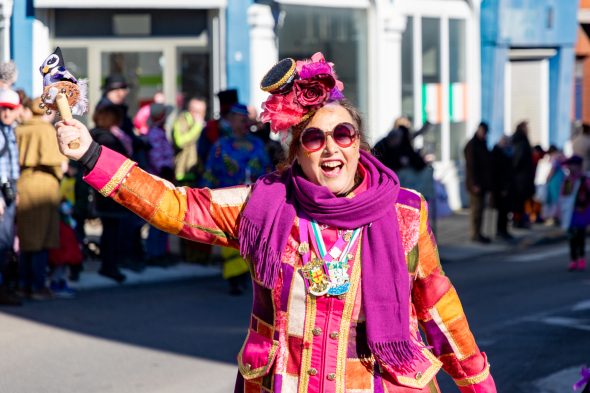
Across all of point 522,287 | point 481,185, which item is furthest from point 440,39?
point 522,287

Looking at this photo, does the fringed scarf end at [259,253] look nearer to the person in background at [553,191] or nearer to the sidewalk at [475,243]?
the sidewalk at [475,243]

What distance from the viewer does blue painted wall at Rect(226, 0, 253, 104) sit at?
781 inches

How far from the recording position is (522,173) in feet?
A: 67.9

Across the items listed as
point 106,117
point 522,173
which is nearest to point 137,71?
point 522,173

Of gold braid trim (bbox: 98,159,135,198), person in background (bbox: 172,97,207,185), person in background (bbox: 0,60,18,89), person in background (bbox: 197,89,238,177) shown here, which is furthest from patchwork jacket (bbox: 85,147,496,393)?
person in background (bbox: 172,97,207,185)

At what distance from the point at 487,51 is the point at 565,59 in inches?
103

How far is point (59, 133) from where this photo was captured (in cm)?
394

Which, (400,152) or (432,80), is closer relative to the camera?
(400,152)

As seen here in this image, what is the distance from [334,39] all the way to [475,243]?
5045mm

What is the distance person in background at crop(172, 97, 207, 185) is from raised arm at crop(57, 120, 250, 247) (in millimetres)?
11119

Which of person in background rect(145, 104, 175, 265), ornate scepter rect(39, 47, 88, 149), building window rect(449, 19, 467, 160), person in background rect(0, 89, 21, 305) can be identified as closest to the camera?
ornate scepter rect(39, 47, 88, 149)

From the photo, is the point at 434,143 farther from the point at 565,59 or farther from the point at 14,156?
the point at 14,156

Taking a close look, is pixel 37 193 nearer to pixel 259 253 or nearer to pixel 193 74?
pixel 259 253

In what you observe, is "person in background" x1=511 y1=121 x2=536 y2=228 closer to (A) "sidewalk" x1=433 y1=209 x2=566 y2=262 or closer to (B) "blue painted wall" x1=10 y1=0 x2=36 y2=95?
(A) "sidewalk" x1=433 y1=209 x2=566 y2=262
